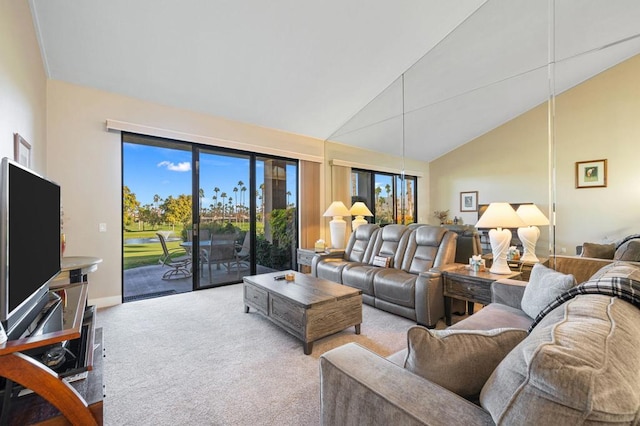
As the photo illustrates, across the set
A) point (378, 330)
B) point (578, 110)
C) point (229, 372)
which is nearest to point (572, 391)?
point (229, 372)

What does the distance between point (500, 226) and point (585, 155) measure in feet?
4.25

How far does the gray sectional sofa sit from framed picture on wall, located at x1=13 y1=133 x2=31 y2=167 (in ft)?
9.22

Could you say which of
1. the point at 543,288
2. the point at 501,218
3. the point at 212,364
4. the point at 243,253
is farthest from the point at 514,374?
the point at 243,253

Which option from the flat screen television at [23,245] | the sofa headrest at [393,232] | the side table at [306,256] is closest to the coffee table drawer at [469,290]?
the sofa headrest at [393,232]

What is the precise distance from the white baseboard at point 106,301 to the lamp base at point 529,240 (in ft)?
16.5

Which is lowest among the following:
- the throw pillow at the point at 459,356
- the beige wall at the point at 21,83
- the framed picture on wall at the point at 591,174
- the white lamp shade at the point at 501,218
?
the throw pillow at the point at 459,356

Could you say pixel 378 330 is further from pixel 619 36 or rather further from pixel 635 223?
pixel 619 36

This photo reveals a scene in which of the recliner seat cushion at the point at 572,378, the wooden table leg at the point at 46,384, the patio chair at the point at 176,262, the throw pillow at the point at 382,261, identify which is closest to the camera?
the recliner seat cushion at the point at 572,378

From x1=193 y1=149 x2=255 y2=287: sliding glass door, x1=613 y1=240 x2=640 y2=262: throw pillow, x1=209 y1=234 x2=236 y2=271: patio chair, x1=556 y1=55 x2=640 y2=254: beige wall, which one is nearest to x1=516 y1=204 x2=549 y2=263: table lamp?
x1=556 y1=55 x2=640 y2=254: beige wall

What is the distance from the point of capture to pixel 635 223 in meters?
2.82

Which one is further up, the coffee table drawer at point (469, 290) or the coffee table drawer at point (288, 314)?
the coffee table drawer at point (469, 290)

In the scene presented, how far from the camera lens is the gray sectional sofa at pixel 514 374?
619 millimetres

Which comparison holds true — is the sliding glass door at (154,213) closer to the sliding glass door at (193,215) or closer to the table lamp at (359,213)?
the sliding glass door at (193,215)

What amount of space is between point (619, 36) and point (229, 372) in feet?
16.0
